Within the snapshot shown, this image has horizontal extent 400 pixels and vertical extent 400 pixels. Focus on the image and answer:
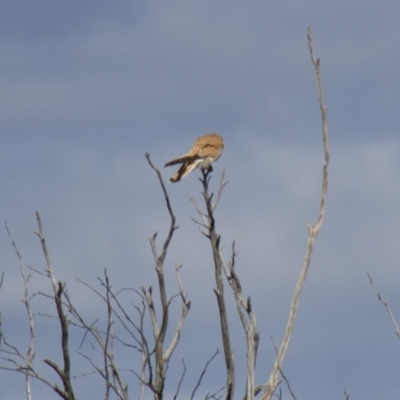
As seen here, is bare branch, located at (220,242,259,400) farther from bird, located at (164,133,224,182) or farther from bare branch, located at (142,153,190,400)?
bird, located at (164,133,224,182)

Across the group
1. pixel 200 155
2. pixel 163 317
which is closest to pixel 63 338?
pixel 163 317

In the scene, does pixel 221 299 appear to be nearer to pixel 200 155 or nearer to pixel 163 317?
pixel 163 317

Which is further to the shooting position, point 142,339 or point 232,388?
point 142,339

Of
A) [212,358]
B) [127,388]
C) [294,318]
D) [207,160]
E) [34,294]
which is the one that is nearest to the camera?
[294,318]

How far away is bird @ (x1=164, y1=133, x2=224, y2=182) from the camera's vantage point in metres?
10.6

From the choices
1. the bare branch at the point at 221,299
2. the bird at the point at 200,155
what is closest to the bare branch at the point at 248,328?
the bare branch at the point at 221,299

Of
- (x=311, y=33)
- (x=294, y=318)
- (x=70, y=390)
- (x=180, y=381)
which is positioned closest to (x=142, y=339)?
(x=180, y=381)

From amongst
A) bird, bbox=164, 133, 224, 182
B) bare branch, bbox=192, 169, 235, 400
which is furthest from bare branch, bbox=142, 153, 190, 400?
bird, bbox=164, 133, 224, 182

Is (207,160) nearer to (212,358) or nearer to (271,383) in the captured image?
(212,358)

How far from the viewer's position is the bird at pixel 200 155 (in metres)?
10.6

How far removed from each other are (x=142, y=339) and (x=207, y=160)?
→ 248 inches

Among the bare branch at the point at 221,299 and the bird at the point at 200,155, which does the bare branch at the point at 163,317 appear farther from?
the bird at the point at 200,155

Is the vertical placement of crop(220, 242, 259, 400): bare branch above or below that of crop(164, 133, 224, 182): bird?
below

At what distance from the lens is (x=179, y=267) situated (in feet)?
18.8
